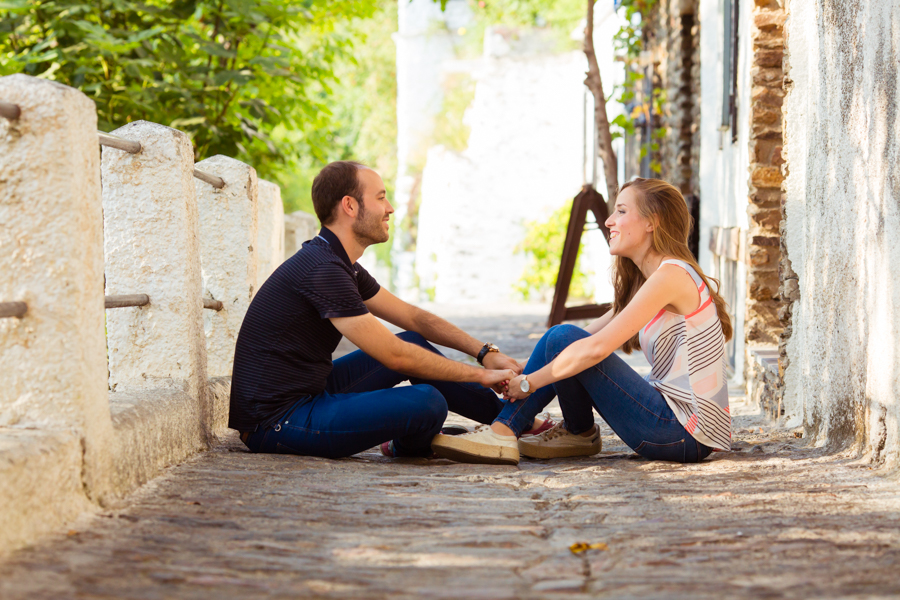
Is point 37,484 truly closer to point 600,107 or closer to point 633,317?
point 633,317

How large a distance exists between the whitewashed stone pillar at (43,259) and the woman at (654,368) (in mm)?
1501

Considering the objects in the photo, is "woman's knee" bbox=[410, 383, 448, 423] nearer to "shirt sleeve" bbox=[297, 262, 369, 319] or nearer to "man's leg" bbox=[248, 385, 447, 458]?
"man's leg" bbox=[248, 385, 447, 458]

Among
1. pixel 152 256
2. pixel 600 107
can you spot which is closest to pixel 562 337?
pixel 152 256

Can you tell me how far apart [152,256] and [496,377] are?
140 cm

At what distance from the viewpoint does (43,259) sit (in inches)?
91.0

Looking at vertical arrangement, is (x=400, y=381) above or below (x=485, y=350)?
below

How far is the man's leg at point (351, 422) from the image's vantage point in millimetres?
3217

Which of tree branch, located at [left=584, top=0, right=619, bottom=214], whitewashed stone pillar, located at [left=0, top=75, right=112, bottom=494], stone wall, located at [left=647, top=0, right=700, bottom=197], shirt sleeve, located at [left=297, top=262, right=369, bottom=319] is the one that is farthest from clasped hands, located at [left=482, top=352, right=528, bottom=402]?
stone wall, located at [left=647, top=0, right=700, bottom=197]

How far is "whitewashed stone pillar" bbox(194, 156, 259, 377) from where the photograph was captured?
4.05 meters

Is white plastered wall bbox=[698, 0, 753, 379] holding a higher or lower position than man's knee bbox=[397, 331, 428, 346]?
higher

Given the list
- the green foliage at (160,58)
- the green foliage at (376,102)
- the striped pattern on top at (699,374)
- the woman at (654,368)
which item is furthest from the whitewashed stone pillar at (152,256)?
the green foliage at (376,102)

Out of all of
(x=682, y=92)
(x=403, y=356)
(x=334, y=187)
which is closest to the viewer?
(x=403, y=356)

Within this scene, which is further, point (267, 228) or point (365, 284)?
point (267, 228)

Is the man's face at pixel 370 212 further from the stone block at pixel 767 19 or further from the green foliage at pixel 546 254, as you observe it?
the green foliage at pixel 546 254
